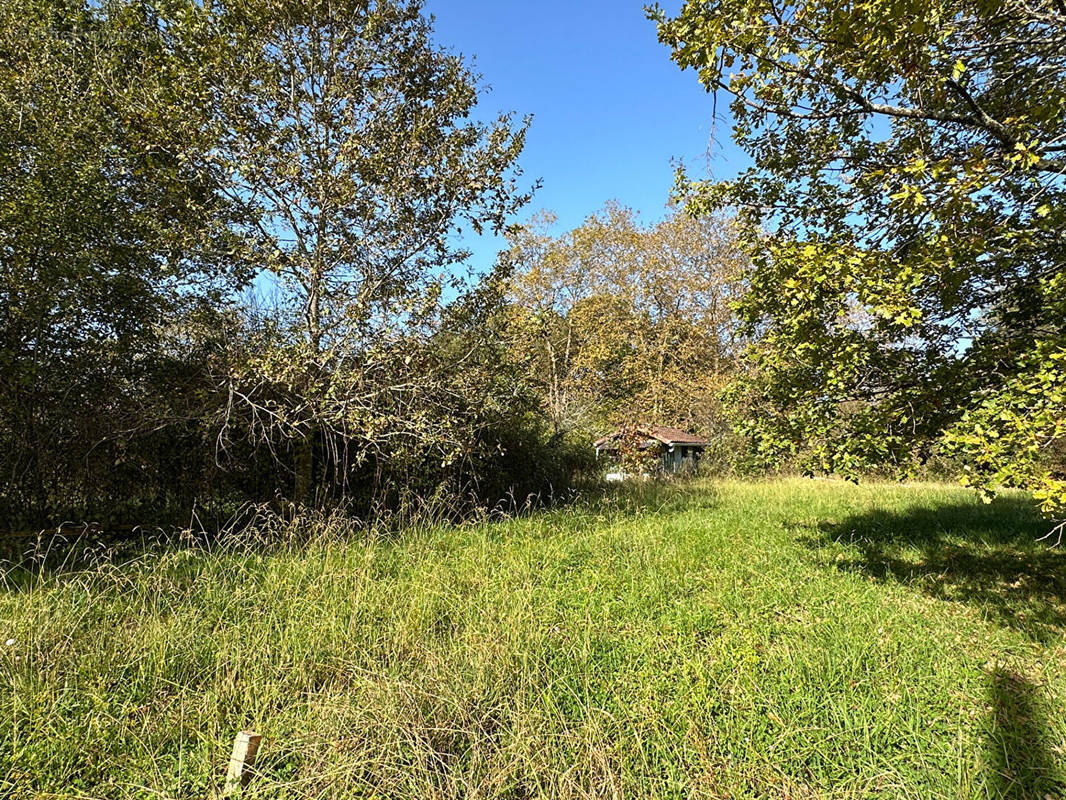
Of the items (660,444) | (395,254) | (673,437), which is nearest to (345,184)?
(395,254)

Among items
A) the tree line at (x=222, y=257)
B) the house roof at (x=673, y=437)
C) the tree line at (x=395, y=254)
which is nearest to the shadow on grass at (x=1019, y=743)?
the tree line at (x=395, y=254)

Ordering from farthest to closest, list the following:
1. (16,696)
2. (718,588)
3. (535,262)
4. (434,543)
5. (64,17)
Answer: (535,262) < (64,17) < (434,543) < (718,588) < (16,696)

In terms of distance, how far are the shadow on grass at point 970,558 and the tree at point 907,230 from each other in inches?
54.2

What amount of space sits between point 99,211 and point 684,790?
6678mm

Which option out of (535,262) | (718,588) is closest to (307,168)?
(718,588)

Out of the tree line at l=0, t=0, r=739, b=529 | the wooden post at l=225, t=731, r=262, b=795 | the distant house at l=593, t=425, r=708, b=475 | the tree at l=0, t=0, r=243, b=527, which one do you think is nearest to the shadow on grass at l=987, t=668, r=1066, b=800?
the wooden post at l=225, t=731, r=262, b=795

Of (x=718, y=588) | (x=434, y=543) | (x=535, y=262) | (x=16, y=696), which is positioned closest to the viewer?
(x=16, y=696)

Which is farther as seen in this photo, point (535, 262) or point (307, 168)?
point (535, 262)

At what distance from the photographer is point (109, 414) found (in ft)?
17.9

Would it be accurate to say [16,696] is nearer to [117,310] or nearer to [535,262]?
[117,310]

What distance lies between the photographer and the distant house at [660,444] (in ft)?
45.9

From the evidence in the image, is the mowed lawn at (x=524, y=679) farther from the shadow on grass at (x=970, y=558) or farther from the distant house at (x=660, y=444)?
the distant house at (x=660, y=444)

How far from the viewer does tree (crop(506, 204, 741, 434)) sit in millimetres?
19766

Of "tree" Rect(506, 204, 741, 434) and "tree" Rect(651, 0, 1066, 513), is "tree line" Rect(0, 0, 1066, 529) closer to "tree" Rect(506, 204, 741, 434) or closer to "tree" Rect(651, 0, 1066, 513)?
"tree" Rect(651, 0, 1066, 513)
